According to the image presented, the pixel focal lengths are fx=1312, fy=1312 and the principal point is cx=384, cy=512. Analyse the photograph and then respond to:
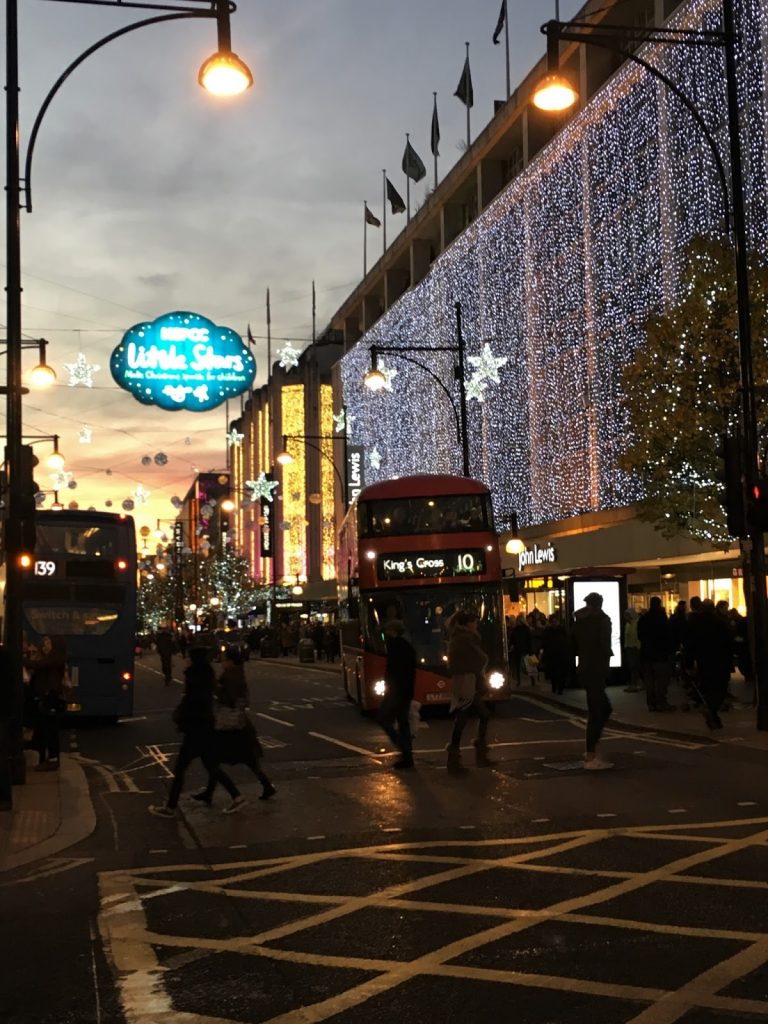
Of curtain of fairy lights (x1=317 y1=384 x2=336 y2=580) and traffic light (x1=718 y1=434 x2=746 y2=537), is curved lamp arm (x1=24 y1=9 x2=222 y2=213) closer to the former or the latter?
traffic light (x1=718 y1=434 x2=746 y2=537)

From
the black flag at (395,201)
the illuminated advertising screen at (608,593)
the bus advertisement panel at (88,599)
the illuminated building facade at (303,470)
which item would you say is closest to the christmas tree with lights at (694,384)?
the illuminated advertising screen at (608,593)

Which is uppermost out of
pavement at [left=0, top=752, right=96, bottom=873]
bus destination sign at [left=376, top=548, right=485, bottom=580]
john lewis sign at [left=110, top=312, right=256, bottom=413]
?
john lewis sign at [left=110, top=312, right=256, bottom=413]

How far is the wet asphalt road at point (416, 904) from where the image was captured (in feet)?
19.2

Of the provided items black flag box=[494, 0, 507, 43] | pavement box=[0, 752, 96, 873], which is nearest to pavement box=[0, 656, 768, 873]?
pavement box=[0, 752, 96, 873]

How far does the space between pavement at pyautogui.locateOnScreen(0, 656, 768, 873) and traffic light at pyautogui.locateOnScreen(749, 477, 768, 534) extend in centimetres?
275

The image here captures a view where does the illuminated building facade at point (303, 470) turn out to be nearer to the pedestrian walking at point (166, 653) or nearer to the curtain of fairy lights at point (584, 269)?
the curtain of fairy lights at point (584, 269)

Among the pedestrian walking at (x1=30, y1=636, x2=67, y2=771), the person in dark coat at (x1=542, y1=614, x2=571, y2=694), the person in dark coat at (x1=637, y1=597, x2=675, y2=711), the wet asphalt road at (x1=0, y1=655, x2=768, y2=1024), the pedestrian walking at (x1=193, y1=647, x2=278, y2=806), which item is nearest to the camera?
the wet asphalt road at (x1=0, y1=655, x2=768, y2=1024)

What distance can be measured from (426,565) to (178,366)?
8610 millimetres

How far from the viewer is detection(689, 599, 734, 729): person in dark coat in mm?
18578

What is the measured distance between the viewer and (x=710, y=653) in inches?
739

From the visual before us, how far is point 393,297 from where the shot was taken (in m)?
79.5

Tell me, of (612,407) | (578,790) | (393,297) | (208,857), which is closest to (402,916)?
(208,857)

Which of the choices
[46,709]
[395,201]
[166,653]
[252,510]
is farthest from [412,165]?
[252,510]

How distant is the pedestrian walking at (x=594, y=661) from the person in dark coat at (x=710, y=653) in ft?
14.8
